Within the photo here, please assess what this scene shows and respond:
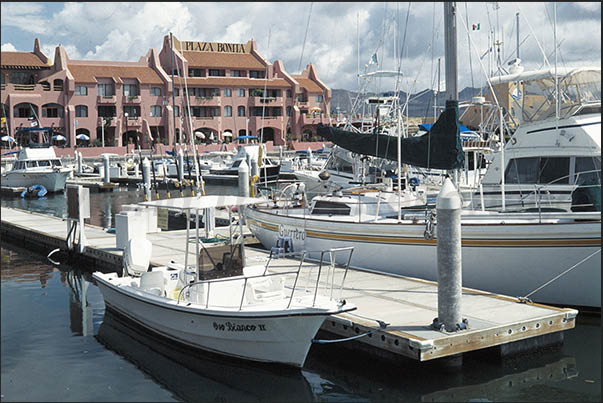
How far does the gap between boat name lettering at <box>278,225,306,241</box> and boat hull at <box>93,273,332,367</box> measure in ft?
15.8

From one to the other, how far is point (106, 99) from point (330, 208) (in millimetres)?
54746

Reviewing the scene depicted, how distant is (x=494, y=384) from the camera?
10.3 meters

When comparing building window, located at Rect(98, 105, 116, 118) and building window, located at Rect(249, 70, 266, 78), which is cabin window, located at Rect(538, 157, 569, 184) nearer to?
building window, located at Rect(98, 105, 116, 118)

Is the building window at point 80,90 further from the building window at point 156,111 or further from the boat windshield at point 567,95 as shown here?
the boat windshield at point 567,95

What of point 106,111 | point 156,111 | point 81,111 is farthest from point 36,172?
point 156,111

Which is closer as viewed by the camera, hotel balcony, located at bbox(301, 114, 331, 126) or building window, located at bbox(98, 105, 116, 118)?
building window, located at bbox(98, 105, 116, 118)

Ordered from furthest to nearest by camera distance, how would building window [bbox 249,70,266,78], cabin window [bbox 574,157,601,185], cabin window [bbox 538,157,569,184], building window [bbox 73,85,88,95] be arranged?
building window [bbox 249,70,266,78] < building window [bbox 73,85,88,95] < cabin window [bbox 538,157,569,184] < cabin window [bbox 574,157,601,185]

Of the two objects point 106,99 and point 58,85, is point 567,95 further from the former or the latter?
point 58,85

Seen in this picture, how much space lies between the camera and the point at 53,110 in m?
64.9

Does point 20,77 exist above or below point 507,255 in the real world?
above

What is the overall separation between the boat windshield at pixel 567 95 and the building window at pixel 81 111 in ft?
180

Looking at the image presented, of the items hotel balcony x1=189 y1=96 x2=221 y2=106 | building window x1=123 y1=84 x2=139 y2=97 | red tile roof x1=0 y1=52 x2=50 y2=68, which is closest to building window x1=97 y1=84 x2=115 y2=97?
building window x1=123 y1=84 x2=139 y2=97

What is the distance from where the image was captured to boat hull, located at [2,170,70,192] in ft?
134

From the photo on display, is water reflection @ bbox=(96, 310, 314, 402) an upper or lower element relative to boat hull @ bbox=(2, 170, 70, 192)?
lower
